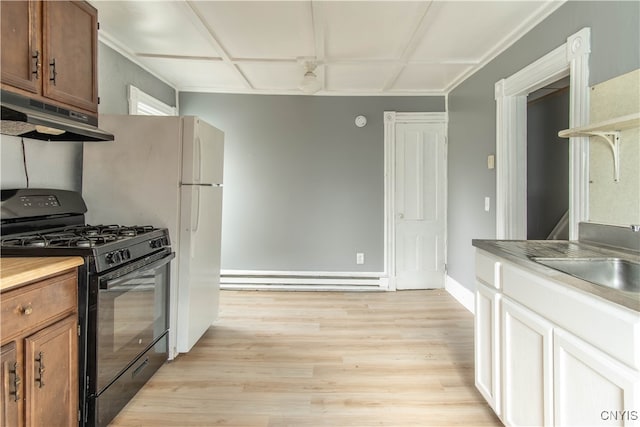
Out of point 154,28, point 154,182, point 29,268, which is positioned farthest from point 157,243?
point 154,28

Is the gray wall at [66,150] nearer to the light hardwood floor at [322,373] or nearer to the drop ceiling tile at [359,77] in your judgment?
the light hardwood floor at [322,373]

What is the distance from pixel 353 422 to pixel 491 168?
2.28 meters

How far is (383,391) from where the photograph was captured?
1.96m

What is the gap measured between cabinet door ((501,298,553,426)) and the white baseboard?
186cm

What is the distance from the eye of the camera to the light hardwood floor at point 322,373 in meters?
1.75

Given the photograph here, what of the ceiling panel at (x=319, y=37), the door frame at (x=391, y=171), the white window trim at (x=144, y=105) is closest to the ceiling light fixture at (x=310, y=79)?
the ceiling panel at (x=319, y=37)

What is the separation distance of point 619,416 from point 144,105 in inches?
147

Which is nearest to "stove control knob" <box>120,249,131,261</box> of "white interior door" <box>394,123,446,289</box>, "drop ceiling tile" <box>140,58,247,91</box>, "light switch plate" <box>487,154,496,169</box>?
"drop ceiling tile" <box>140,58,247,91</box>

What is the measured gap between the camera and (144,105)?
322 cm

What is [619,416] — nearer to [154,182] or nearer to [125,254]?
[125,254]

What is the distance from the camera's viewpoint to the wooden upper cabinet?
149 cm

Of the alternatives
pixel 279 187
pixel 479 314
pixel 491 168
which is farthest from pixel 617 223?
pixel 279 187

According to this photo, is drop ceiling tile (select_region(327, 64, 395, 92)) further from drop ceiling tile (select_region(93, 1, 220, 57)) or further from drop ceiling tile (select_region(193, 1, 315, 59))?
drop ceiling tile (select_region(93, 1, 220, 57))

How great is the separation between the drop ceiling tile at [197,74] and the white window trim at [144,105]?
278 millimetres
